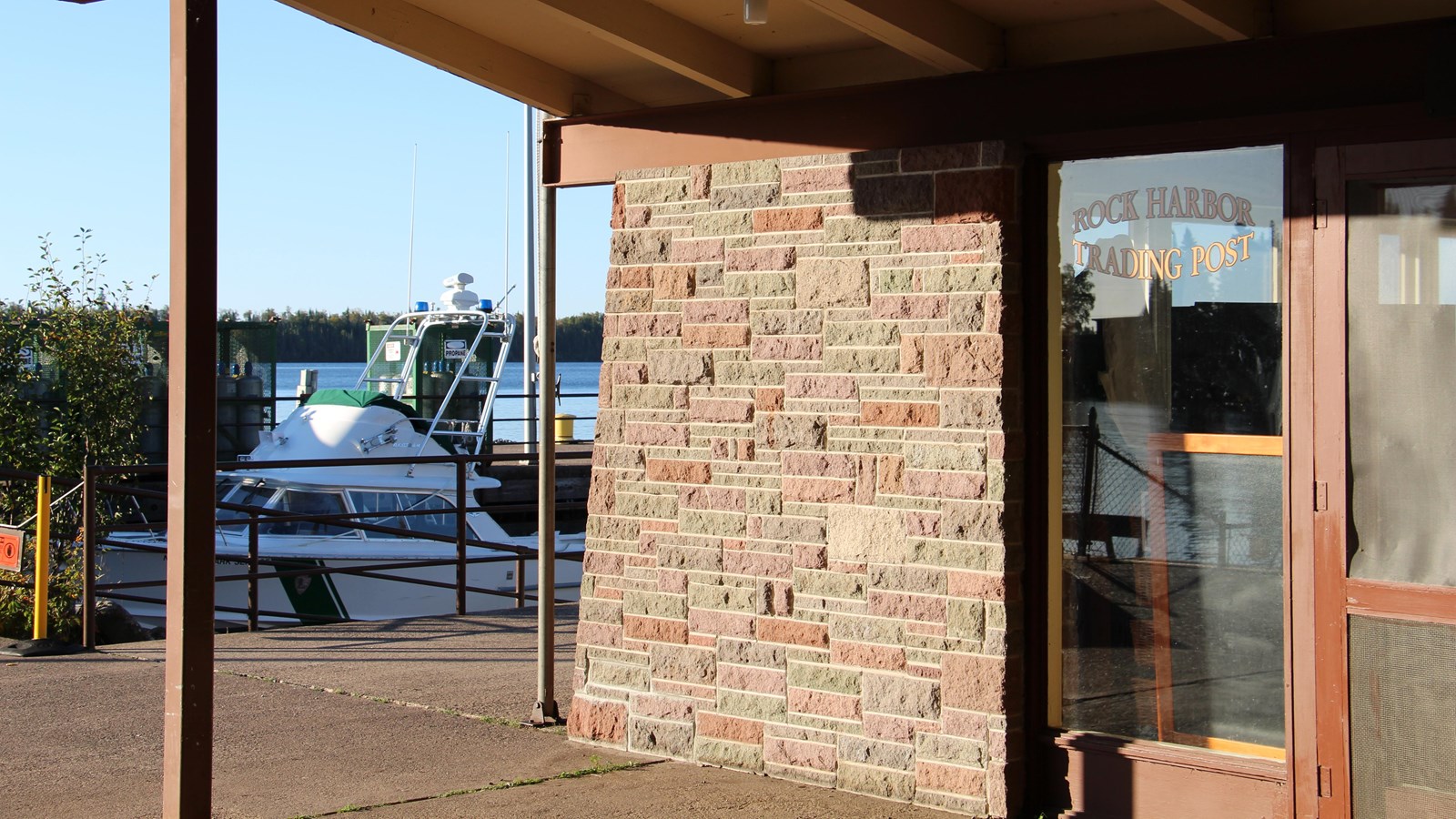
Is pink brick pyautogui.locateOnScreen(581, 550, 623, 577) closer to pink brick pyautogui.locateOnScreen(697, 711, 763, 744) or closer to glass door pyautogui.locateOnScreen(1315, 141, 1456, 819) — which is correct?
pink brick pyautogui.locateOnScreen(697, 711, 763, 744)

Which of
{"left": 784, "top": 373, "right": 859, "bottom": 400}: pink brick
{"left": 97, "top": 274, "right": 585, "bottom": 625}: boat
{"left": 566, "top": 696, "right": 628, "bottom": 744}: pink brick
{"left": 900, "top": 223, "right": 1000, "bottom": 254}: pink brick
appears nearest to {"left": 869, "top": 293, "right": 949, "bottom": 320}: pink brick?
{"left": 900, "top": 223, "right": 1000, "bottom": 254}: pink brick

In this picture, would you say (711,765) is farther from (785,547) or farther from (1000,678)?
(1000,678)

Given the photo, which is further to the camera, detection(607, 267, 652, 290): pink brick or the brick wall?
detection(607, 267, 652, 290): pink brick

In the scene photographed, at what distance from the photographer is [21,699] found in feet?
22.0

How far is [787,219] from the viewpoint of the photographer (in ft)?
17.7

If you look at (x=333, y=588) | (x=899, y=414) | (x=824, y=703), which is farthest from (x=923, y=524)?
(x=333, y=588)

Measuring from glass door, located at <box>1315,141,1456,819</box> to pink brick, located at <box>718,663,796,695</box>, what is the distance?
6.54 ft

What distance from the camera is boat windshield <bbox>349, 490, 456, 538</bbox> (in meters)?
15.7

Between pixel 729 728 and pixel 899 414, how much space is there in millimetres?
1488

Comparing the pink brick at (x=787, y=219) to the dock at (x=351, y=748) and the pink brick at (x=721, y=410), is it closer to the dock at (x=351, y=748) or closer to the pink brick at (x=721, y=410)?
the pink brick at (x=721, y=410)

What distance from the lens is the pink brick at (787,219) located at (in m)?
5.31

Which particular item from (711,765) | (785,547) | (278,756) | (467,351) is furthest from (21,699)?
(467,351)

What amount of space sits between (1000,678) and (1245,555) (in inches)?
36.3

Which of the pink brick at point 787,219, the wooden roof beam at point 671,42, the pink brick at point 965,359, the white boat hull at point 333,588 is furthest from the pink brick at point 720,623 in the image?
the white boat hull at point 333,588
